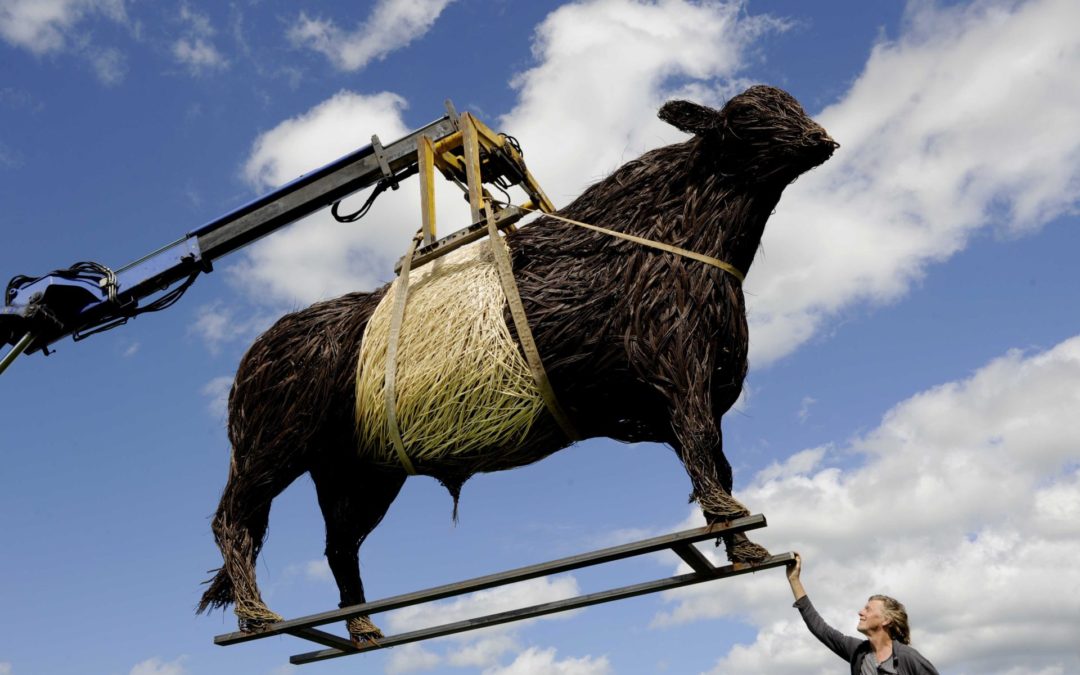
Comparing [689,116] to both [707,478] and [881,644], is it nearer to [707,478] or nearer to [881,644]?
[707,478]

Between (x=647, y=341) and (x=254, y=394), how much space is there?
238 cm

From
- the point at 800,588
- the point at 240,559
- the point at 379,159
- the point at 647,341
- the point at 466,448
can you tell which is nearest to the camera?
the point at 800,588

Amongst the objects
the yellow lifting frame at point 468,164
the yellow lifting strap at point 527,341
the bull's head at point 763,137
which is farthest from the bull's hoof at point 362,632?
the bull's head at point 763,137

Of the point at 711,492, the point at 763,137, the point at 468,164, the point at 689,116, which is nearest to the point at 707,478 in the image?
the point at 711,492

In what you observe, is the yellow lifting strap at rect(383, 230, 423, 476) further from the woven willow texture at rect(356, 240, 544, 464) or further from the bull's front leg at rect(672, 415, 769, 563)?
the bull's front leg at rect(672, 415, 769, 563)

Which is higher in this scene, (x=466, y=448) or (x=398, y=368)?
(x=398, y=368)

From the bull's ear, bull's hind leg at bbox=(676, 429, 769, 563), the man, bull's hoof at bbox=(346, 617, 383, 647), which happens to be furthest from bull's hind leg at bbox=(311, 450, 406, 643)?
the man

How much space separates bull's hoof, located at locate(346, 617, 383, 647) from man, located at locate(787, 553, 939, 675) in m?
2.87

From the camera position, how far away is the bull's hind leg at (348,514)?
705cm

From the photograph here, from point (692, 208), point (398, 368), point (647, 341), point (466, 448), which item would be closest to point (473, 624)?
point (466, 448)

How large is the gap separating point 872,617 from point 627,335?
5.72 feet

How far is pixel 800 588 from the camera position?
531 cm

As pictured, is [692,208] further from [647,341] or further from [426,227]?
[426,227]

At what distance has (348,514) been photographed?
280 inches
